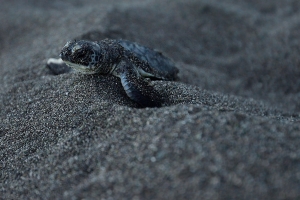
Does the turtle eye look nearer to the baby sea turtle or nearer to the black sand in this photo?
the baby sea turtle

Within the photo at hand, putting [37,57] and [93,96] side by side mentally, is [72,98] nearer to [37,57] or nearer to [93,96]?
[93,96]

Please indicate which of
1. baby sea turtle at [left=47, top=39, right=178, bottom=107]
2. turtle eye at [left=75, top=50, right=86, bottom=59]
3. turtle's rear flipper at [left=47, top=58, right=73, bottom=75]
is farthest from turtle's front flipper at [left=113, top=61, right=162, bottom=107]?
turtle's rear flipper at [left=47, top=58, right=73, bottom=75]

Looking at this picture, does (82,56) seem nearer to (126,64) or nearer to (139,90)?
(126,64)

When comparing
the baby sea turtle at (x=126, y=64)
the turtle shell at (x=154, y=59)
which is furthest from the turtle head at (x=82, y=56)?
the turtle shell at (x=154, y=59)

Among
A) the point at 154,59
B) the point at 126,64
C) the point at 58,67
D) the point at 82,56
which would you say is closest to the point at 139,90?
the point at 126,64

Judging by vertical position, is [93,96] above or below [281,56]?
above

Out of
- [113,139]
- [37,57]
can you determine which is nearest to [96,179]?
[113,139]
